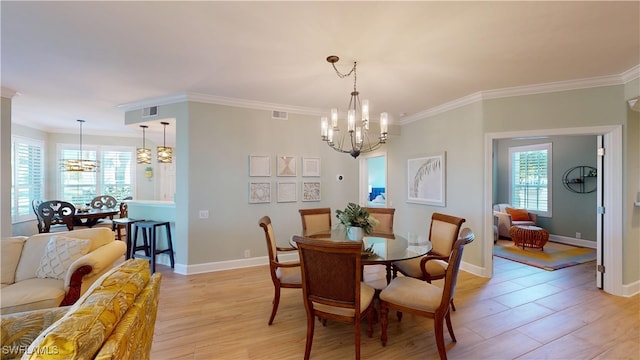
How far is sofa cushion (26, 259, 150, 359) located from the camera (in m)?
0.93

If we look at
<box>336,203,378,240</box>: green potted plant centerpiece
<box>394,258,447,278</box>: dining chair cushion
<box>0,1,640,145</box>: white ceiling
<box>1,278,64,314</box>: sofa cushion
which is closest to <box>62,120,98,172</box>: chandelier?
<box>0,1,640,145</box>: white ceiling

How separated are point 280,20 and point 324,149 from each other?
2.85 meters

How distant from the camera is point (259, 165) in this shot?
171 inches

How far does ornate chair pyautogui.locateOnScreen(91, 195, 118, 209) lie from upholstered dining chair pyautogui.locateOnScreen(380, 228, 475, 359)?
6.86 m

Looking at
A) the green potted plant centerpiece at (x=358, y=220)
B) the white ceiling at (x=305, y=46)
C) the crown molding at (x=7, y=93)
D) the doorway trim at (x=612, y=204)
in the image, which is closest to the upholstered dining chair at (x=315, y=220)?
the green potted plant centerpiece at (x=358, y=220)

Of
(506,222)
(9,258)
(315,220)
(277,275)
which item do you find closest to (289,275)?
(277,275)

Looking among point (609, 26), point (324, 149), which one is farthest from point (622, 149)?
point (324, 149)

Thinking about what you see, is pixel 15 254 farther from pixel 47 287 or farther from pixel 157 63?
pixel 157 63

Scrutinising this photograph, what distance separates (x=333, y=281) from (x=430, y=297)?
0.82 meters

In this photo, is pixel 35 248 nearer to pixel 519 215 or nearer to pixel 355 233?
pixel 355 233

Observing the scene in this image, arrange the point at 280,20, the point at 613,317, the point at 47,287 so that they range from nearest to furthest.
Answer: the point at 280,20
the point at 47,287
the point at 613,317

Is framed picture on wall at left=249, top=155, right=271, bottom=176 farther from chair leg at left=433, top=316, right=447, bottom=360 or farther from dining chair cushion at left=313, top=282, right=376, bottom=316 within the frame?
chair leg at left=433, top=316, right=447, bottom=360

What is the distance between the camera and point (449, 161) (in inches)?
173

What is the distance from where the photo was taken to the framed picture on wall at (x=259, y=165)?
14.1 feet
